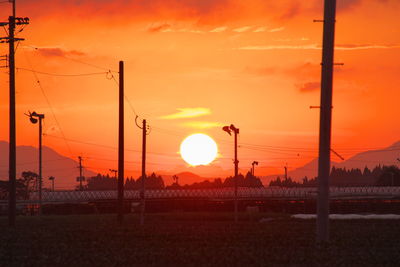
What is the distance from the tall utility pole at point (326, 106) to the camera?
34.8 metres

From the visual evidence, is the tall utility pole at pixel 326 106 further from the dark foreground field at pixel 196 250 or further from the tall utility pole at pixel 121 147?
the tall utility pole at pixel 121 147

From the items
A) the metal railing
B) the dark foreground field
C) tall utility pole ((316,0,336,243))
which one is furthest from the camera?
the metal railing

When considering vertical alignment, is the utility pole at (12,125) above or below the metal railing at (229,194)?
above

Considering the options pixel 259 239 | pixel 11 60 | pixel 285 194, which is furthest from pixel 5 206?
pixel 259 239

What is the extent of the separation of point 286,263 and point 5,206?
13754 centimetres

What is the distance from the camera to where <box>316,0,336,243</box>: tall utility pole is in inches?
1372

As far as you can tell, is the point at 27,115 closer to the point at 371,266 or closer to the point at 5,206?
the point at 5,206

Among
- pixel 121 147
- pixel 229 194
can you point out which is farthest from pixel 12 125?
pixel 229 194

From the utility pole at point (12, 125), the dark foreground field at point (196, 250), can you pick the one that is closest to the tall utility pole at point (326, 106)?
the dark foreground field at point (196, 250)

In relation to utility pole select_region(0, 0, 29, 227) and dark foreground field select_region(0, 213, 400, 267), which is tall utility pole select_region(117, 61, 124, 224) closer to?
utility pole select_region(0, 0, 29, 227)

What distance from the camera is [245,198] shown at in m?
167

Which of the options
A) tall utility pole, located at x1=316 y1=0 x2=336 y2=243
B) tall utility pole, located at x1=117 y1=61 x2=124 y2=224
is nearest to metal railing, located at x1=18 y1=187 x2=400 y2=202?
tall utility pole, located at x1=117 y1=61 x2=124 y2=224

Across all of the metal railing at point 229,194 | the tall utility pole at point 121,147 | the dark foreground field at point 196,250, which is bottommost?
the metal railing at point 229,194

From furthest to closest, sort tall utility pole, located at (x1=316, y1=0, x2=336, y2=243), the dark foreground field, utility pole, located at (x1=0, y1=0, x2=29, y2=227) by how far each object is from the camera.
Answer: utility pole, located at (x1=0, y1=0, x2=29, y2=227)
tall utility pole, located at (x1=316, y1=0, x2=336, y2=243)
the dark foreground field
